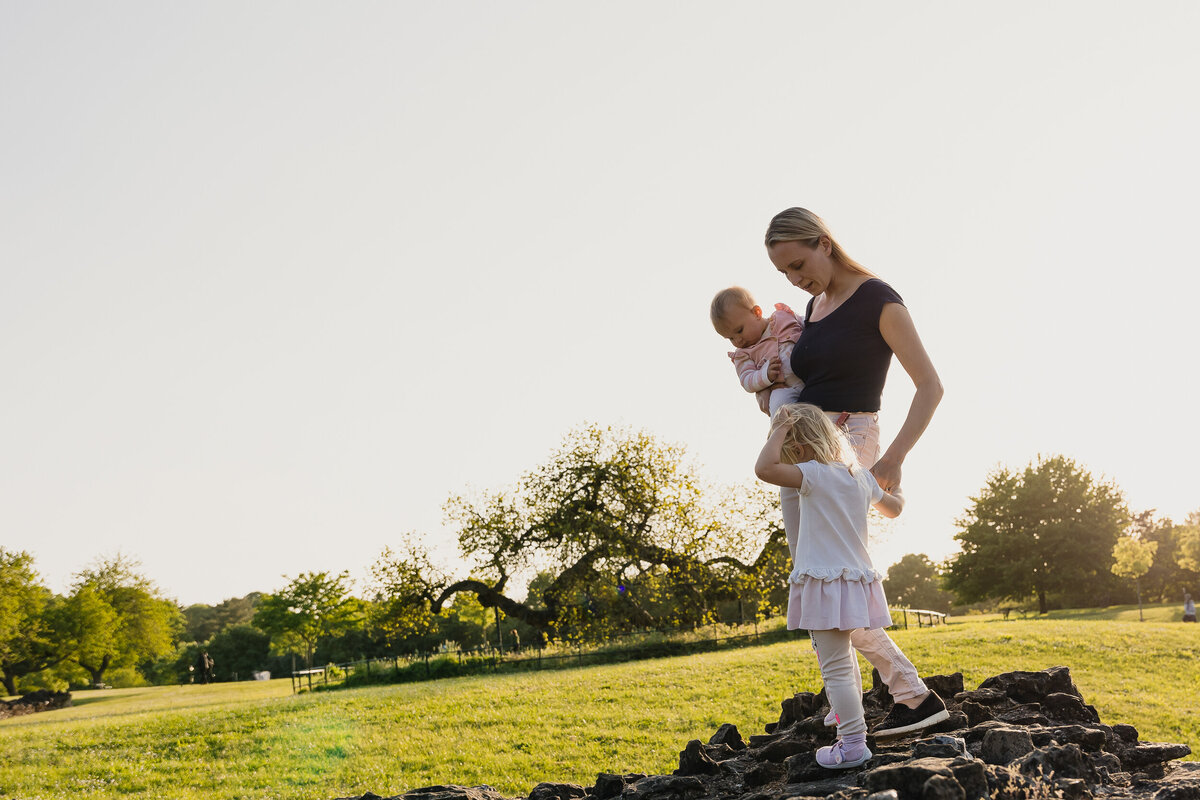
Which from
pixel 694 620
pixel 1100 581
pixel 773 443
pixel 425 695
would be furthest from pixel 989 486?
pixel 773 443

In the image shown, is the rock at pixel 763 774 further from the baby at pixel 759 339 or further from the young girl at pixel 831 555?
the baby at pixel 759 339

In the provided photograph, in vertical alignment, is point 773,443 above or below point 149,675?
above

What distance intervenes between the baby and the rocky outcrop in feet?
95.2

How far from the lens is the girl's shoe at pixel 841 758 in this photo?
3.29 m

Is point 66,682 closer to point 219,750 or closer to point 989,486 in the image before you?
point 219,750

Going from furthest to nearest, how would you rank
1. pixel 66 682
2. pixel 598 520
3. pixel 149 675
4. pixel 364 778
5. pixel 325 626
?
pixel 149 675
pixel 66 682
pixel 325 626
pixel 598 520
pixel 364 778

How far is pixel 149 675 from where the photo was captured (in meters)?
54.7

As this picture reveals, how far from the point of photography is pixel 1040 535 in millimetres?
44594

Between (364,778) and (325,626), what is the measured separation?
23954 millimetres

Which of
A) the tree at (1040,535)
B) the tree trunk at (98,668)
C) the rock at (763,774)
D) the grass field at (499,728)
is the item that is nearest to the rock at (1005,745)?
the rock at (763,774)

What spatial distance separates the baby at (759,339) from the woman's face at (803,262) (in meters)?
0.26

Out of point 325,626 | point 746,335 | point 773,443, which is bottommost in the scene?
point 325,626

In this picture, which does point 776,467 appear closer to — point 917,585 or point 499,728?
point 499,728

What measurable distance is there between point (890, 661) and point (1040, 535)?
47.1m
